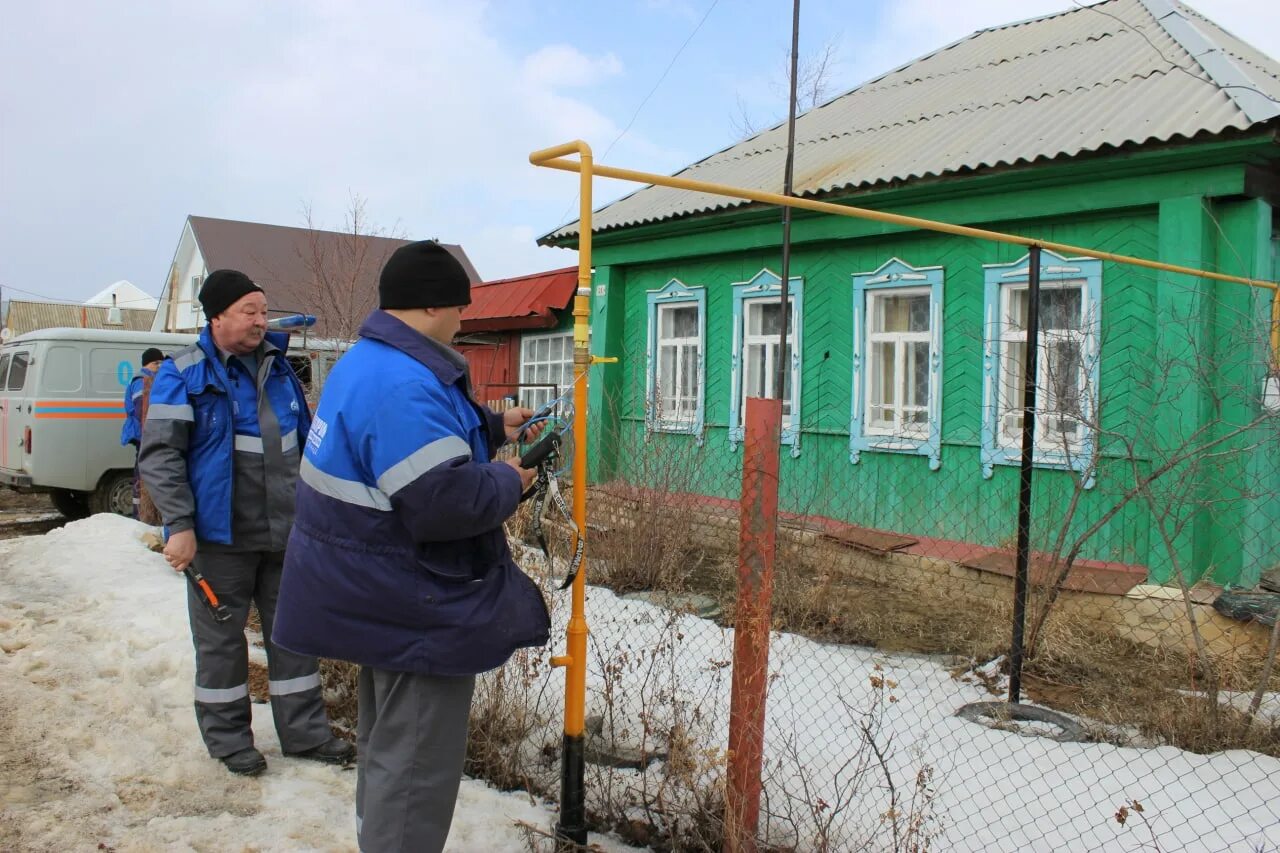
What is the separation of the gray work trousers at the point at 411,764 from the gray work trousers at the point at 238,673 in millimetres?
1213

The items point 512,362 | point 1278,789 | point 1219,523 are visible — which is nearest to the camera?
point 1278,789

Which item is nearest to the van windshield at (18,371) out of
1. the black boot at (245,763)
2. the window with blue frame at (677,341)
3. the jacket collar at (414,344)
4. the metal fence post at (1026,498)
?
the window with blue frame at (677,341)

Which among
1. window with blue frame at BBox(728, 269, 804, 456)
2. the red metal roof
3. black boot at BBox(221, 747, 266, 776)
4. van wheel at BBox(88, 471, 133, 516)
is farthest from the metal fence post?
van wheel at BBox(88, 471, 133, 516)

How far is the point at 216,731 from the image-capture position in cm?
327

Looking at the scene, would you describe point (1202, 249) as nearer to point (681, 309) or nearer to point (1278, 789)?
point (1278, 789)

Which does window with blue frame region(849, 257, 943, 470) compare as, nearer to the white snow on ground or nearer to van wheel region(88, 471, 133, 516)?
the white snow on ground

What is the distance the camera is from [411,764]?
7.04 ft

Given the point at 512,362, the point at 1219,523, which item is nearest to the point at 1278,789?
the point at 1219,523

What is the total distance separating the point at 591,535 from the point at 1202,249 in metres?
4.30

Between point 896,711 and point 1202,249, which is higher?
point 1202,249

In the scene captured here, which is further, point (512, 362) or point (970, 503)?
point (512, 362)

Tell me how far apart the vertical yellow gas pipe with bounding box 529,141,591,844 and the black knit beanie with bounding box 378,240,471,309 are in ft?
1.24

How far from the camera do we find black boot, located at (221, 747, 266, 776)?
3.21 meters

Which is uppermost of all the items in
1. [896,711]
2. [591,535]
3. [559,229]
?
[559,229]
